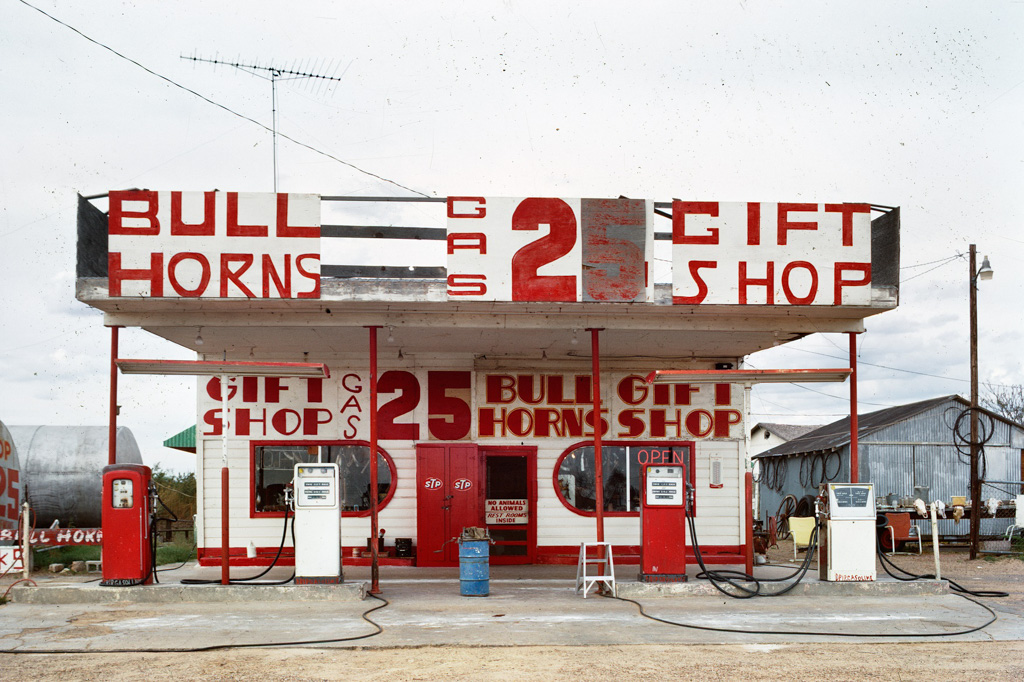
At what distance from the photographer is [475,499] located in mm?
17422

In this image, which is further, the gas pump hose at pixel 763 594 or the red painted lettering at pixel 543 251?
the red painted lettering at pixel 543 251

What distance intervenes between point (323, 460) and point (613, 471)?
536 cm

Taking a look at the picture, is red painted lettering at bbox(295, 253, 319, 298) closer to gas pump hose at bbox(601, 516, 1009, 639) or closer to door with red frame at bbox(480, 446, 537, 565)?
door with red frame at bbox(480, 446, 537, 565)

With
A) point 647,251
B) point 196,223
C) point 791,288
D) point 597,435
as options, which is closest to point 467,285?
point 647,251

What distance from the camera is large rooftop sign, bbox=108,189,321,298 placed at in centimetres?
1311

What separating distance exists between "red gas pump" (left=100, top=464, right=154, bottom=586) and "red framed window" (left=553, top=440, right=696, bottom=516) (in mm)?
7403

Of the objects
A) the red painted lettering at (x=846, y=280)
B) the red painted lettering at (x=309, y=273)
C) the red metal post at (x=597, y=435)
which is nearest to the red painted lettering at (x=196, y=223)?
the red painted lettering at (x=309, y=273)

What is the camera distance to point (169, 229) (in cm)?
1324

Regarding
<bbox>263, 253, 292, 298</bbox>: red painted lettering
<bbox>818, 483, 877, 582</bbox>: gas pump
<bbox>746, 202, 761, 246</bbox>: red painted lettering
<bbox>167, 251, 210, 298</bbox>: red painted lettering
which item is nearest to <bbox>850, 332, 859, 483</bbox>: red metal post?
<bbox>818, 483, 877, 582</bbox>: gas pump

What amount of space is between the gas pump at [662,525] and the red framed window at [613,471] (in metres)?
3.72

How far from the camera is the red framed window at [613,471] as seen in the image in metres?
17.8

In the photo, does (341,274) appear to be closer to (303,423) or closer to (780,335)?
(303,423)

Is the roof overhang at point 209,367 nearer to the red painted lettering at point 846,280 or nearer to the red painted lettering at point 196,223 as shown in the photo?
the red painted lettering at point 196,223

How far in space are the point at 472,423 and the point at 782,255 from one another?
→ 6625 mm
